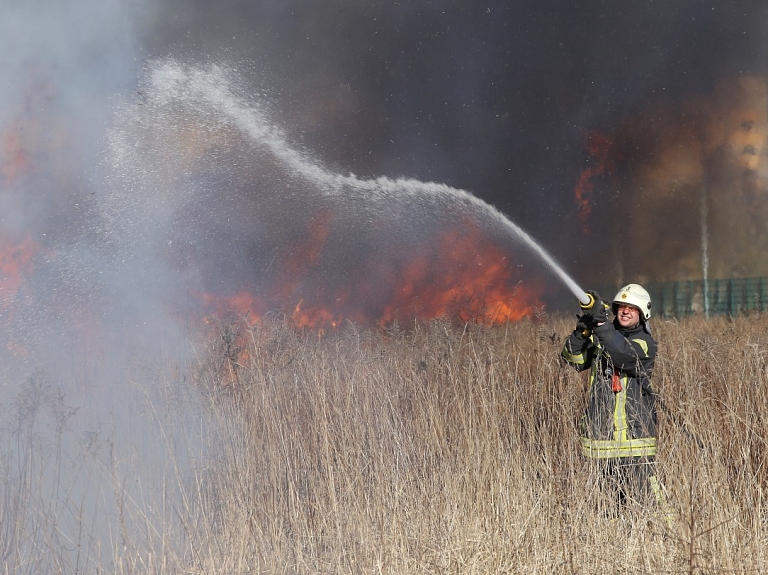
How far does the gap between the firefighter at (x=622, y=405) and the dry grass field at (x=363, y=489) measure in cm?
11

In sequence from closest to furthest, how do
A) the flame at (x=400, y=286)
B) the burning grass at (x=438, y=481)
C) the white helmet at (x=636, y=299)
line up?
the burning grass at (x=438, y=481)
the white helmet at (x=636, y=299)
the flame at (x=400, y=286)

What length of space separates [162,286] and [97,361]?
559 cm

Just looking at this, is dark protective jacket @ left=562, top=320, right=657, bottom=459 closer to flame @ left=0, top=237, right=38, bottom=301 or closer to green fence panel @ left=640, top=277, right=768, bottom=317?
flame @ left=0, top=237, right=38, bottom=301

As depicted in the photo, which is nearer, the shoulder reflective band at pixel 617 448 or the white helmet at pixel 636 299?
the shoulder reflective band at pixel 617 448

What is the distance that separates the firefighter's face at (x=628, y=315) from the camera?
4.47m

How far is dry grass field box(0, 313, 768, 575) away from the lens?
3.54 metres

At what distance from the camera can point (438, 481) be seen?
408 cm

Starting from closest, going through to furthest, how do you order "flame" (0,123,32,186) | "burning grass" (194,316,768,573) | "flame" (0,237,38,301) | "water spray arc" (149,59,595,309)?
"burning grass" (194,316,768,573)
"flame" (0,237,38,301)
"flame" (0,123,32,186)
"water spray arc" (149,59,595,309)

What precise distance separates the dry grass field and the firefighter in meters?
0.11

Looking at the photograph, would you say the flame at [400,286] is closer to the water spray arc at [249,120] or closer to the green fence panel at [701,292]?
the water spray arc at [249,120]

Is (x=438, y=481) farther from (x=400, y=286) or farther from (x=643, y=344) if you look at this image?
(x=400, y=286)

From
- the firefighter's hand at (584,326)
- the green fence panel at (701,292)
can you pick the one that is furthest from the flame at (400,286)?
the firefighter's hand at (584,326)

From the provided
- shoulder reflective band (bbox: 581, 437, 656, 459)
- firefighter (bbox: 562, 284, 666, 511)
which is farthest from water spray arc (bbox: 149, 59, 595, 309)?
shoulder reflective band (bbox: 581, 437, 656, 459)

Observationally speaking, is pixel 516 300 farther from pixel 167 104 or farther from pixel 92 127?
pixel 92 127
